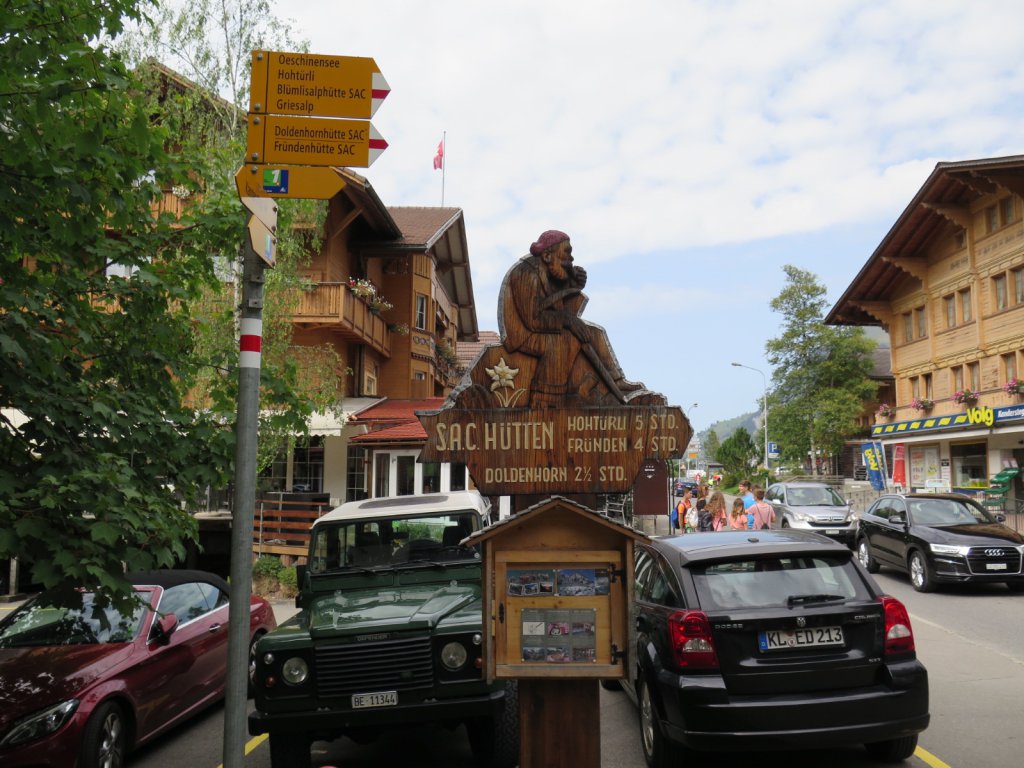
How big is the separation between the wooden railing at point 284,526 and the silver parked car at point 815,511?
11.8 m

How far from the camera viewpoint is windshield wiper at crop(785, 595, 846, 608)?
534cm

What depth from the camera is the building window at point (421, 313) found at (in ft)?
102

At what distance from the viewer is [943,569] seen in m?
13.3

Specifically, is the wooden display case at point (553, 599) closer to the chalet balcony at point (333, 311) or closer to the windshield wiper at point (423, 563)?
the windshield wiper at point (423, 563)

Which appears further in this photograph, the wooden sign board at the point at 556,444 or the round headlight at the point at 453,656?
the round headlight at the point at 453,656

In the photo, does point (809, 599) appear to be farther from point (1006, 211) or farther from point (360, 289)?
point (1006, 211)

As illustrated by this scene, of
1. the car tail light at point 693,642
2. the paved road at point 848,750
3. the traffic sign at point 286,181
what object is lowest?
the paved road at point 848,750

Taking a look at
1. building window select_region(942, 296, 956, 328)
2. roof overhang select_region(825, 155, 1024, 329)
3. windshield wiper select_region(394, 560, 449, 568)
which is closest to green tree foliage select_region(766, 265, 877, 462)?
roof overhang select_region(825, 155, 1024, 329)

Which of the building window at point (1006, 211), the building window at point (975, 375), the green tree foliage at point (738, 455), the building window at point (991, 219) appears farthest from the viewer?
the green tree foliage at point (738, 455)

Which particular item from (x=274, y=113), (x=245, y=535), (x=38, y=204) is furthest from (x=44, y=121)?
(x=245, y=535)

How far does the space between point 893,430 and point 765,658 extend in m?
34.8

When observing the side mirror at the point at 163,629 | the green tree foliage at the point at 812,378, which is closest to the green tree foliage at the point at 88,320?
the side mirror at the point at 163,629

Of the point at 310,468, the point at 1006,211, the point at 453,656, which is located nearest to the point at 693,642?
the point at 453,656

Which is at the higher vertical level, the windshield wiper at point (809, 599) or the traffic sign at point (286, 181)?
the traffic sign at point (286, 181)
